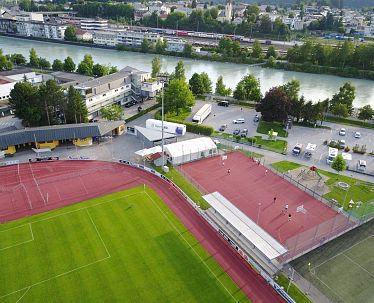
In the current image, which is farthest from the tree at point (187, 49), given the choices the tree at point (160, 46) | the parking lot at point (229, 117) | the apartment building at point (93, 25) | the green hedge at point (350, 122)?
the green hedge at point (350, 122)

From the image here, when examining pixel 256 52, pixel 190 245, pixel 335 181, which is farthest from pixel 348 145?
pixel 256 52

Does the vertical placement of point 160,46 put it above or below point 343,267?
above

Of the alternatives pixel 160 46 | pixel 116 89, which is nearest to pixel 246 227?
pixel 116 89

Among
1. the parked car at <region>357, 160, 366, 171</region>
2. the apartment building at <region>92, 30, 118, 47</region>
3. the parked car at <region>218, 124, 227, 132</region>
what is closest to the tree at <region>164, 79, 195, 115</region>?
the parked car at <region>218, 124, 227, 132</region>

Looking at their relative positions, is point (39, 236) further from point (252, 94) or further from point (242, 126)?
point (252, 94)

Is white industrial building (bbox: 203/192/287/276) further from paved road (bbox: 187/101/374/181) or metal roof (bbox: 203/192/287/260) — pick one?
paved road (bbox: 187/101/374/181)

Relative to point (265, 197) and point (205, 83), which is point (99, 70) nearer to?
point (205, 83)
